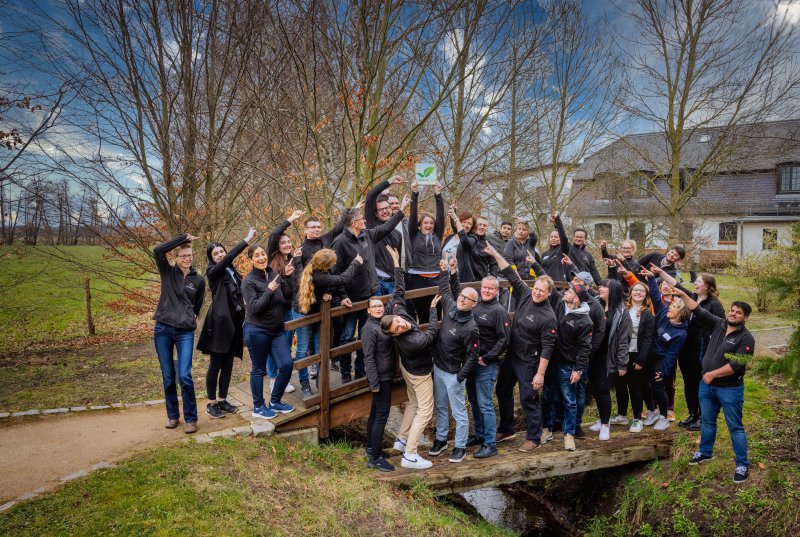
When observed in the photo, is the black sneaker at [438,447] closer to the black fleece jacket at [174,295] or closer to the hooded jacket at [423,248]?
the hooded jacket at [423,248]

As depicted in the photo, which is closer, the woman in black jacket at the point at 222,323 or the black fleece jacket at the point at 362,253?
the woman in black jacket at the point at 222,323

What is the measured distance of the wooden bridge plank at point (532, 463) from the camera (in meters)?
5.89

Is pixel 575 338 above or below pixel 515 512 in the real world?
above

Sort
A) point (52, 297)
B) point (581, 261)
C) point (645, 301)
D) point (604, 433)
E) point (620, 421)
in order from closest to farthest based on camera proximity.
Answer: point (604, 433)
point (645, 301)
point (620, 421)
point (581, 261)
point (52, 297)

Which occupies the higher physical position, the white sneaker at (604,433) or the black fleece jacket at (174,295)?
the black fleece jacket at (174,295)

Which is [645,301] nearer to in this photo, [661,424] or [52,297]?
[661,424]

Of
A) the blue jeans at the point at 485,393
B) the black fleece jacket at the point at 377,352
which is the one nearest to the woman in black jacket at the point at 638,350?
the blue jeans at the point at 485,393

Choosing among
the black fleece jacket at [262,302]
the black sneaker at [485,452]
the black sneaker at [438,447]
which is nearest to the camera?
the black fleece jacket at [262,302]

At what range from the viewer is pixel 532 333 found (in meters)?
6.22

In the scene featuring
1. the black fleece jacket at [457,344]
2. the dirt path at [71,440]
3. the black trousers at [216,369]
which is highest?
the black fleece jacket at [457,344]

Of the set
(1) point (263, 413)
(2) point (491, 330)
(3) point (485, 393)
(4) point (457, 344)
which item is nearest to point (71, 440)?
(1) point (263, 413)

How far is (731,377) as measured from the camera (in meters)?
5.49

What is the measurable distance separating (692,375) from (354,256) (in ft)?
15.9

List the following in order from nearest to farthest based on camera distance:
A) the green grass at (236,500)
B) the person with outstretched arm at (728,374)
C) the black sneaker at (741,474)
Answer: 1. the green grass at (236,500)
2. the person with outstretched arm at (728,374)
3. the black sneaker at (741,474)
